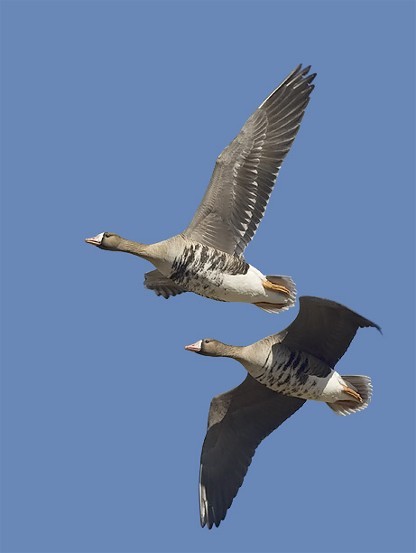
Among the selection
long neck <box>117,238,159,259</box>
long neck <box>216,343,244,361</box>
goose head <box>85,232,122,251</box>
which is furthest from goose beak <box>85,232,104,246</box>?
long neck <box>216,343,244,361</box>

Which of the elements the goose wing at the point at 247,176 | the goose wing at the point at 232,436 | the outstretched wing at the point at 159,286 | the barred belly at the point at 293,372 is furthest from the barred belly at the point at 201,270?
the outstretched wing at the point at 159,286

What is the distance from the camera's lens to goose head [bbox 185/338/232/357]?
51.5ft

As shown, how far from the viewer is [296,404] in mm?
16625

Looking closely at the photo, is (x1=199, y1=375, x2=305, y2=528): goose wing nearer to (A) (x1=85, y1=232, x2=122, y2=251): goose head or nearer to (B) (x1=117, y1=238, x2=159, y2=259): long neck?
(B) (x1=117, y1=238, x2=159, y2=259): long neck

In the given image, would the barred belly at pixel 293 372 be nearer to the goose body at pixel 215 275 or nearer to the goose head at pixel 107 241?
the goose body at pixel 215 275

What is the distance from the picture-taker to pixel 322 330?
15.4 meters

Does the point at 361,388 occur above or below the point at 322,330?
below

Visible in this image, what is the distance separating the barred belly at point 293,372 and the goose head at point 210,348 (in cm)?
49

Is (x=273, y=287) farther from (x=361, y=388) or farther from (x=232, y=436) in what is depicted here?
(x=232, y=436)

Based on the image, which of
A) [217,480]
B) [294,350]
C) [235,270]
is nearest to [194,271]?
[235,270]

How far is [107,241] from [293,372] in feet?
8.90

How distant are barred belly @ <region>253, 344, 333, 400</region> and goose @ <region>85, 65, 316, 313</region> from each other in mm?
764

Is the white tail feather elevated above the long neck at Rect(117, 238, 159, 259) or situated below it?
below

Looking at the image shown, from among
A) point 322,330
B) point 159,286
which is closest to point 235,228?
point 322,330
